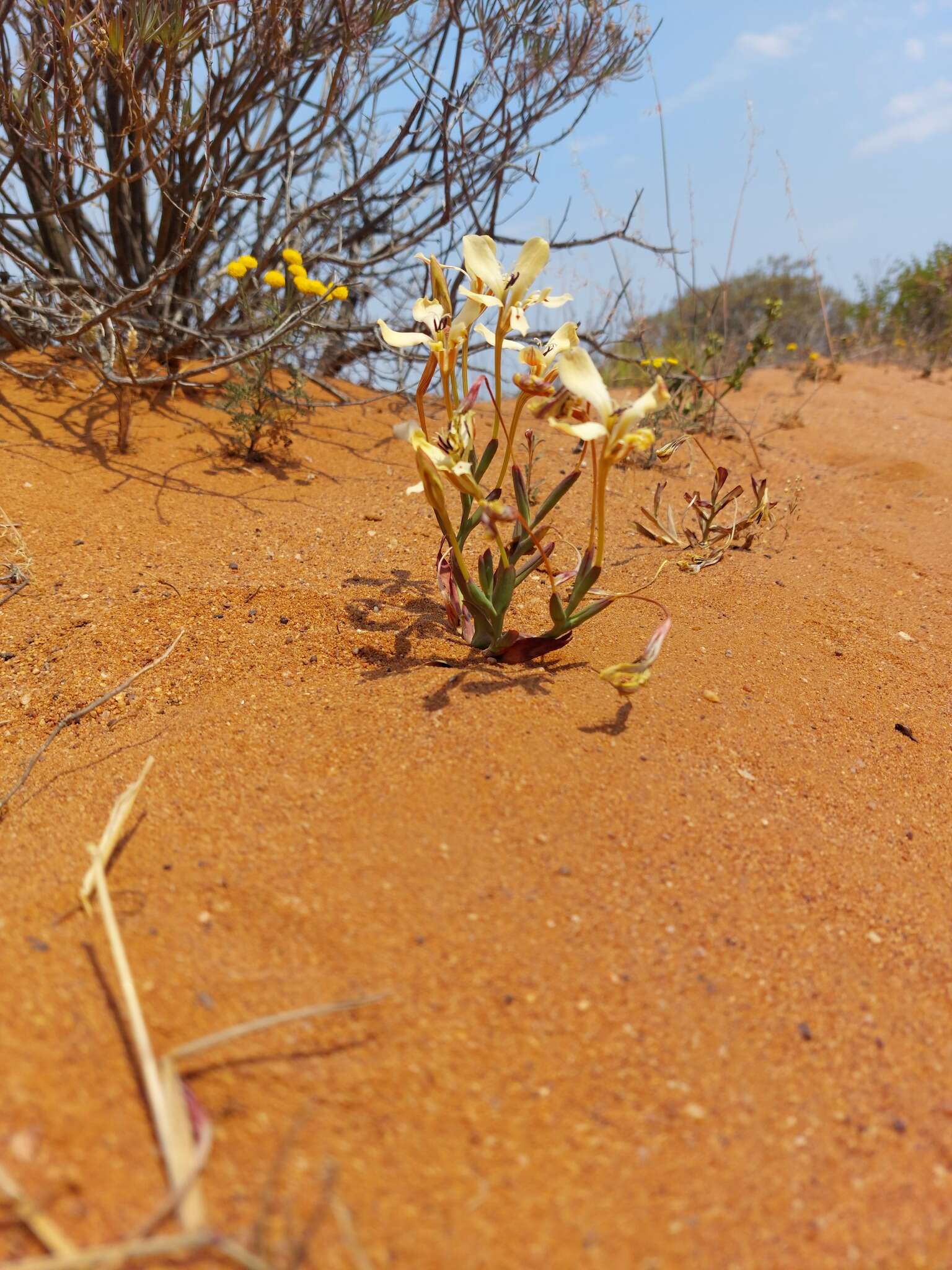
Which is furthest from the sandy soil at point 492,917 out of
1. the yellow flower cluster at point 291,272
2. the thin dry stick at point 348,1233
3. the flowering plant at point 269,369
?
the yellow flower cluster at point 291,272

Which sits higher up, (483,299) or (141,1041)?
(483,299)

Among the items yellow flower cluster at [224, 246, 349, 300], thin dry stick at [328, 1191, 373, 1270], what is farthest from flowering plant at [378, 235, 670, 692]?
yellow flower cluster at [224, 246, 349, 300]

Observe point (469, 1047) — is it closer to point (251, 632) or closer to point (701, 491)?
point (251, 632)

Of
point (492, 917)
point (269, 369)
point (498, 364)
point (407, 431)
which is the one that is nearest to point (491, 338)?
point (498, 364)

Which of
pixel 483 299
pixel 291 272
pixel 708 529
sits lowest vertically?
pixel 708 529

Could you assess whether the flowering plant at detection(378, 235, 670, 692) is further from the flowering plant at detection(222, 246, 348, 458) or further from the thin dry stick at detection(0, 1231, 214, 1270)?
the flowering plant at detection(222, 246, 348, 458)

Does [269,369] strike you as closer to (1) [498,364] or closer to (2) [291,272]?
(2) [291,272]
